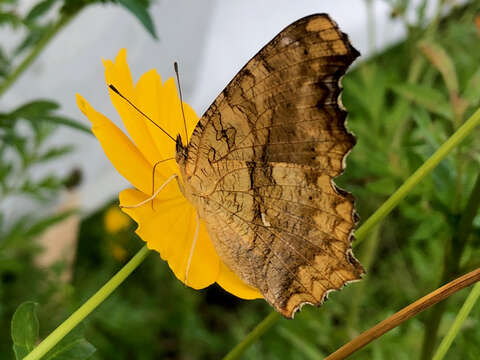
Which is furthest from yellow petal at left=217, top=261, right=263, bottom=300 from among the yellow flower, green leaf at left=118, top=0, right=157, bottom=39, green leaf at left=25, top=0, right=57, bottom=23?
green leaf at left=25, top=0, right=57, bottom=23

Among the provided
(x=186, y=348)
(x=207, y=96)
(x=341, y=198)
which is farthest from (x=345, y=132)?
(x=207, y=96)

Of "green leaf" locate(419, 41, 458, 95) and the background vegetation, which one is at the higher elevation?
"green leaf" locate(419, 41, 458, 95)

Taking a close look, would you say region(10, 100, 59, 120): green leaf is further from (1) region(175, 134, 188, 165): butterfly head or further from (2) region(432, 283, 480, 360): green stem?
(2) region(432, 283, 480, 360): green stem

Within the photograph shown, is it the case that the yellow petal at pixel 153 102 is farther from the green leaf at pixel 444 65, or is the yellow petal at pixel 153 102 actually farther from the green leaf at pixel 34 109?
the green leaf at pixel 444 65

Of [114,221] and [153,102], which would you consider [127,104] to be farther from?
[114,221]

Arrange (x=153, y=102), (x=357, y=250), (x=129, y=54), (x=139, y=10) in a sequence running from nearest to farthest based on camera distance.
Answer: (x=153, y=102) < (x=139, y=10) < (x=357, y=250) < (x=129, y=54)

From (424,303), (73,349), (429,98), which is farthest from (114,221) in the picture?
(424,303)

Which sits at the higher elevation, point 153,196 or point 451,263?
point 153,196

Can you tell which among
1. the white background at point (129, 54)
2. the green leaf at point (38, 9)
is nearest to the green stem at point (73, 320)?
the green leaf at point (38, 9)
